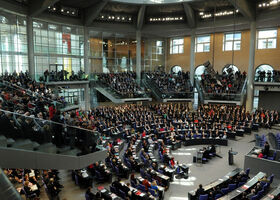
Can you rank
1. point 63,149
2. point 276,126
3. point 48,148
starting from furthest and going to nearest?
point 276,126 < point 63,149 < point 48,148

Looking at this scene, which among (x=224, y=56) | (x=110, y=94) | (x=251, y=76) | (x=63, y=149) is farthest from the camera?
(x=224, y=56)

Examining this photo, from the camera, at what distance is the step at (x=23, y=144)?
6893 mm

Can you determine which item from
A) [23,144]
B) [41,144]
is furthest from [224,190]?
[23,144]

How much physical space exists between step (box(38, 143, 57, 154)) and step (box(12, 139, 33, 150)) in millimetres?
339

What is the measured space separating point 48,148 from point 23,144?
84cm

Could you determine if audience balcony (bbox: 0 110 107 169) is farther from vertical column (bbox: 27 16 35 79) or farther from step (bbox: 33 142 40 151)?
vertical column (bbox: 27 16 35 79)

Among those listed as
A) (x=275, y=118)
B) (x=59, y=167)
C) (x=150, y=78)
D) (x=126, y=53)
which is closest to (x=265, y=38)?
(x=275, y=118)

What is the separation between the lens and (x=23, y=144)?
7004 millimetres

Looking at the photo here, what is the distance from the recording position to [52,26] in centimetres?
2547

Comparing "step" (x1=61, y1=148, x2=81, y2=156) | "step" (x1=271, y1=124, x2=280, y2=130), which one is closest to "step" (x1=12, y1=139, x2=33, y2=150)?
"step" (x1=61, y1=148, x2=81, y2=156)

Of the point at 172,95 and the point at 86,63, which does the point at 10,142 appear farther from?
the point at 86,63

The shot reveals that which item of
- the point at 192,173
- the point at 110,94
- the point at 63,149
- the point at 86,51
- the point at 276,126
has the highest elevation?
the point at 86,51

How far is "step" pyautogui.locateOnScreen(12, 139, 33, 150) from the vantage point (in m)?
6.89

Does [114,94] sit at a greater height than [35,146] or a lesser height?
greater
